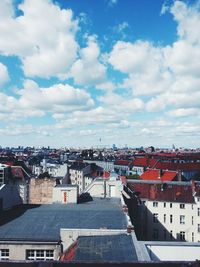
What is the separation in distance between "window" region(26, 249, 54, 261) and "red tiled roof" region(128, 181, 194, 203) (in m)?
37.0

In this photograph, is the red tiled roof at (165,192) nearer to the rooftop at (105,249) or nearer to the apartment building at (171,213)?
the apartment building at (171,213)

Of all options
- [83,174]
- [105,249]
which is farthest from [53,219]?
[83,174]

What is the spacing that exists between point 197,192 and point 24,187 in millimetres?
32165

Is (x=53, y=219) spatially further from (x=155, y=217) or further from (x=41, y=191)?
(x=155, y=217)

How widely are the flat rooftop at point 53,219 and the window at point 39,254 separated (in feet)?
3.65

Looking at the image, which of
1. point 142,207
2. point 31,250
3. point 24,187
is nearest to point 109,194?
point 142,207

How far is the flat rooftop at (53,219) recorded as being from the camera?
31.7m

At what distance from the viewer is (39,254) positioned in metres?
31.0

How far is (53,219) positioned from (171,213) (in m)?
32.7

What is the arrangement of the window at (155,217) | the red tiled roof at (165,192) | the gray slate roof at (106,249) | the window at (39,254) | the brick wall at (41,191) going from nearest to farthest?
the gray slate roof at (106,249) → the window at (39,254) → the brick wall at (41,191) → the window at (155,217) → the red tiled roof at (165,192)

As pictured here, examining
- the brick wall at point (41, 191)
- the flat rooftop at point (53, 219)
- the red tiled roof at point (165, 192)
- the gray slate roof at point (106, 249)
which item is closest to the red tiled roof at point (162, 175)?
the red tiled roof at point (165, 192)

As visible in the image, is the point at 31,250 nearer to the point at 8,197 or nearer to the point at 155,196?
the point at 8,197

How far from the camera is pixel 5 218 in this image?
37.6 meters
